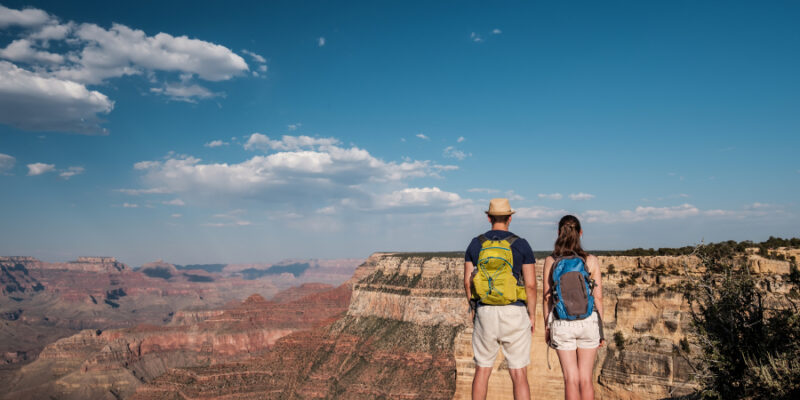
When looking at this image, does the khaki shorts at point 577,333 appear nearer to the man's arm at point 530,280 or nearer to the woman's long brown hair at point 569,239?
the man's arm at point 530,280

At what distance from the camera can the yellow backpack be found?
25.1ft

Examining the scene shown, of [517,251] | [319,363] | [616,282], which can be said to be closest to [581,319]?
[517,251]

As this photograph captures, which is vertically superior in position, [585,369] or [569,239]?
[569,239]

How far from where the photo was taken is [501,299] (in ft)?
25.2

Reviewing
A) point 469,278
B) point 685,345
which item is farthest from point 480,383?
point 685,345

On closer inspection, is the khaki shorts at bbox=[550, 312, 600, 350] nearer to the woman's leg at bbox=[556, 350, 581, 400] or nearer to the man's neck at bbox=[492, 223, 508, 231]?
the woman's leg at bbox=[556, 350, 581, 400]

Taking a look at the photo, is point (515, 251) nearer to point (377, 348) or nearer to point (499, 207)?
point (499, 207)

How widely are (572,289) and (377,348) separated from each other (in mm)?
97784

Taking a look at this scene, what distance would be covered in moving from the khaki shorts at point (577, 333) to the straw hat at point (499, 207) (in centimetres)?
200

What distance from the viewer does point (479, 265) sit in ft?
25.8

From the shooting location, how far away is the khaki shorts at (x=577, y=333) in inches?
315

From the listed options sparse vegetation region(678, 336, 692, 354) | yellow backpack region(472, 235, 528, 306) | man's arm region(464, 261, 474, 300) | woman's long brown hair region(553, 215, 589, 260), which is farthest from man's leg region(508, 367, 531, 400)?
sparse vegetation region(678, 336, 692, 354)

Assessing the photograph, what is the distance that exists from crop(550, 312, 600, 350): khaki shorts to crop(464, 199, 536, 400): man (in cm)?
47

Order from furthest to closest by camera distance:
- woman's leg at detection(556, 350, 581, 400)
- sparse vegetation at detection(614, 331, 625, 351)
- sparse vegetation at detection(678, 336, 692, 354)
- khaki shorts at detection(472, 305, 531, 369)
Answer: sparse vegetation at detection(614, 331, 625, 351) → sparse vegetation at detection(678, 336, 692, 354) → woman's leg at detection(556, 350, 581, 400) → khaki shorts at detection(472, 305, 531, 369)
